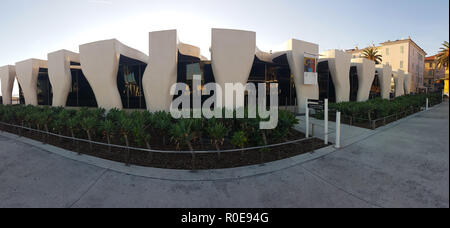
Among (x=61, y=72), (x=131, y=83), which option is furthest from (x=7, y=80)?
(x=131, y=83)

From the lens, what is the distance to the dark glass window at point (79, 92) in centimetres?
2030

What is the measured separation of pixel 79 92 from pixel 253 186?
23250 millimetres

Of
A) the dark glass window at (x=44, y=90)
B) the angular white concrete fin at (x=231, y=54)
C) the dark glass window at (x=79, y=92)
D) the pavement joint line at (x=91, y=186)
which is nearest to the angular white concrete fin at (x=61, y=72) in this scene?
the dark glass window at (x=79, y=92)

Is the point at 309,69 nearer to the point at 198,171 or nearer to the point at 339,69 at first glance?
the point at 339,69

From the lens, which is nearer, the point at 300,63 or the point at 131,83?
the point at 300,63

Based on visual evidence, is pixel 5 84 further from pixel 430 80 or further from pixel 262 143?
pixel 430 80

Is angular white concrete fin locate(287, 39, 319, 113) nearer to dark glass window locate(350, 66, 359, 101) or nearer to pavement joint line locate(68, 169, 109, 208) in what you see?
dark glass window locate(350, 66, 359, 101)

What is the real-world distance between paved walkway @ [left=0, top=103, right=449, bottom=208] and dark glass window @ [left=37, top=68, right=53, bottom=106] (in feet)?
73.9

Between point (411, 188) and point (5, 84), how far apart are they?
143 feet

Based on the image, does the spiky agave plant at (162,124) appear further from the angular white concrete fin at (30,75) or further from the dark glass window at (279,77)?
the angular white concrete fin at (30,75)

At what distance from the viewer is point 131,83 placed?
18156 mm

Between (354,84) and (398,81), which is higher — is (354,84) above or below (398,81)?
below

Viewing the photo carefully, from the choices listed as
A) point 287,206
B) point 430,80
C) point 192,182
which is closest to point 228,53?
point 192,182

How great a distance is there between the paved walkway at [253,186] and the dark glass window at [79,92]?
15.1m
